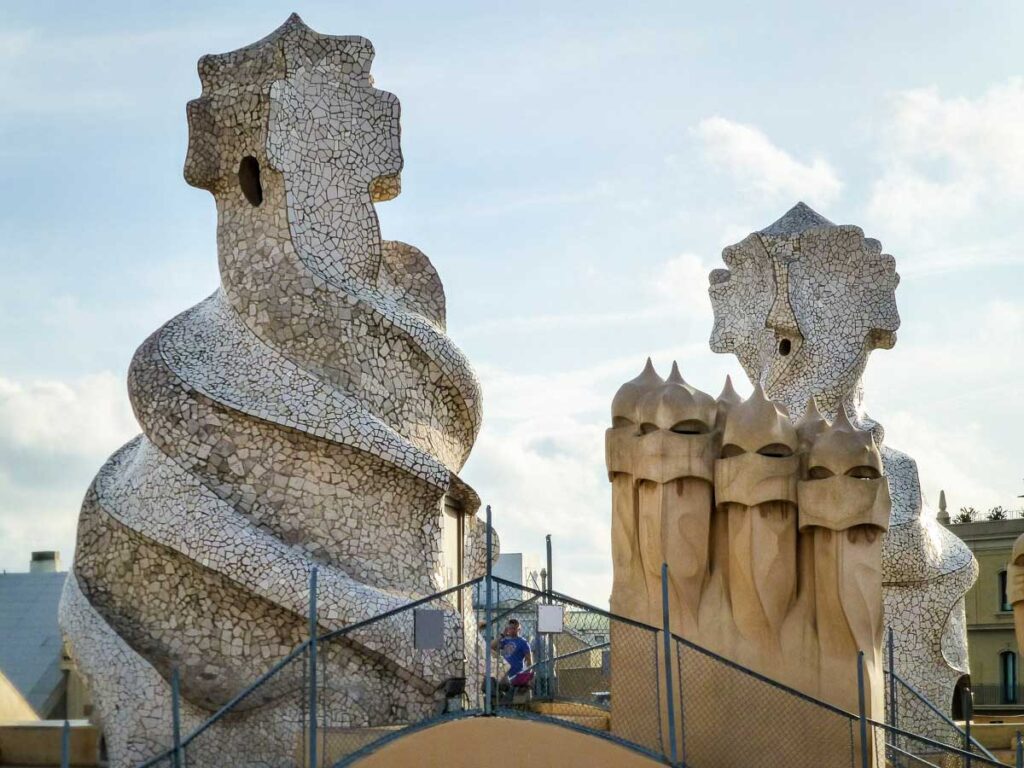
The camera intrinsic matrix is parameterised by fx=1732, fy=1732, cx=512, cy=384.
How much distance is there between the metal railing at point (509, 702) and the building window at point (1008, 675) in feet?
60.2

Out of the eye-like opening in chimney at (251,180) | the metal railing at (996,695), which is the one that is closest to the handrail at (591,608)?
the eye-like opening in chimney at (251,180)

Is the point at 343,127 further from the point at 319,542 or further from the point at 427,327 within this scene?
the point at 319,542

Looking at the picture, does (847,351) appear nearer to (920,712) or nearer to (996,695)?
(920,712)

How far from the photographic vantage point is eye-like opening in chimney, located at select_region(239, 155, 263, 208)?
49.6ft

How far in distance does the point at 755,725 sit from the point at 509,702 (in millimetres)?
1779

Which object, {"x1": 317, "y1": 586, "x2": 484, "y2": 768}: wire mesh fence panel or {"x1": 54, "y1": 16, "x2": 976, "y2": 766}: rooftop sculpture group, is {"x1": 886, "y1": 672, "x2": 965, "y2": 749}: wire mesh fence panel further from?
{"x1": 317, "y1": 586, "x2": 484, "y2": 768}: wire mesh fence panel

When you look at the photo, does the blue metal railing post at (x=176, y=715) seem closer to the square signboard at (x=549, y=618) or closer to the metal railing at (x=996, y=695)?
the square signboard at (x=549, y=618)

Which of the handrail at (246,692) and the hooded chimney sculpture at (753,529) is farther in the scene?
the hooded chimney sculpture at (753,529)

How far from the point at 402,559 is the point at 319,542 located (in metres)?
0.74

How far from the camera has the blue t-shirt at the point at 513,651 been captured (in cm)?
1401

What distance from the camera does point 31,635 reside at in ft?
73.8

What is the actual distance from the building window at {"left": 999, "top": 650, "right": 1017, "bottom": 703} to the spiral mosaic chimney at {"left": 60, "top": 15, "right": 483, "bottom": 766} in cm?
1925

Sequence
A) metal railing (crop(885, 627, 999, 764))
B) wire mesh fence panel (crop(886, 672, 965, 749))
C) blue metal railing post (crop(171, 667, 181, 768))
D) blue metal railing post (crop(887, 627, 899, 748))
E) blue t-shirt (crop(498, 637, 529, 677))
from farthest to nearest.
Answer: wire mesh fence panel (crop(886, 672, 965, 749))
metal railing (crop(885, 627, 999, 764))
blue metal railing post (crop(887, 627, 899, 748))
blue t-shirt (crop(498, 637, 529, 677))
blue metal railing post (crop(171, 667, 181, 768))

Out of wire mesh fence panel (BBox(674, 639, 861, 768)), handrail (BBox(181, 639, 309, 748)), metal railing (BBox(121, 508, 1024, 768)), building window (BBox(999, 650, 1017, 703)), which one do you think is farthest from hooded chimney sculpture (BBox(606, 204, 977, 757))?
building window (BBox(999, 650, 1017, 703))
